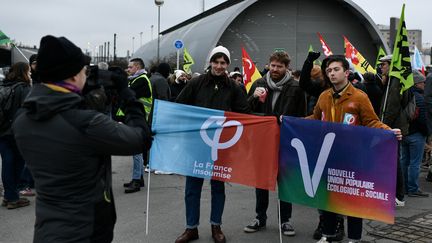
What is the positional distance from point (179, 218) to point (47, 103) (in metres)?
4.06

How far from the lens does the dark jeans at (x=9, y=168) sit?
21.5 feet

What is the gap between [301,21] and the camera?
1415 inches

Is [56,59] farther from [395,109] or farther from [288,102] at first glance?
[395,109]

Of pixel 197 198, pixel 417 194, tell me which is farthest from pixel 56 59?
pixel 417 194

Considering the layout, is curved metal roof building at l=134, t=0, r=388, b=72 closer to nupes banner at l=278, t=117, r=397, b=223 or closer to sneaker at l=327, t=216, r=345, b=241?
sneaker at l=327, t=216, r=345, b=241

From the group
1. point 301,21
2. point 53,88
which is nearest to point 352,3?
point 301,21

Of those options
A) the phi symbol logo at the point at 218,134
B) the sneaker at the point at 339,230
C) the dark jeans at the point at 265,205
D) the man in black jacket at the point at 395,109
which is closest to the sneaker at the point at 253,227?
the dark jeans at the point at 265,205

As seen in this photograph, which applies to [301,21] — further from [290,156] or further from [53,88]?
[53,88]

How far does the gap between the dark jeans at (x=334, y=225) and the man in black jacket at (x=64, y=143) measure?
2868 millimetres

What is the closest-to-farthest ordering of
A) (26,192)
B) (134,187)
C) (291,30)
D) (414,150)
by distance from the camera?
(26,192)
(414,150)
(134,187)
(291,30)

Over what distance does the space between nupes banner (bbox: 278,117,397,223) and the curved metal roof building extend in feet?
94.5

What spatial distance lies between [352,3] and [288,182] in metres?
32.7

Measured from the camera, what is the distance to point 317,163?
4.59m

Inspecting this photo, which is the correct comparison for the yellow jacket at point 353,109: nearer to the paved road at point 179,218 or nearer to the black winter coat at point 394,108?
the paved road at point 179,218
